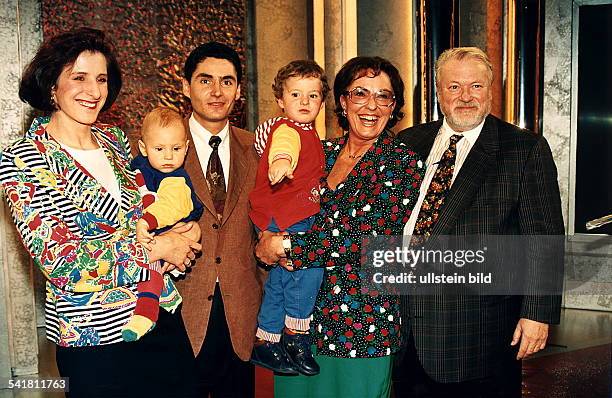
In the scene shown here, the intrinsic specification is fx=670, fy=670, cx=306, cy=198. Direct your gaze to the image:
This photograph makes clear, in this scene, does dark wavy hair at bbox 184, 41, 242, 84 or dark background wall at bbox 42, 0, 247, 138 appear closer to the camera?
dark wavy hair at bbox 184, 41, 242, 84

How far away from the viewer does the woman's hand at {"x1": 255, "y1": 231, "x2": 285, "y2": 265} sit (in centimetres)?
221

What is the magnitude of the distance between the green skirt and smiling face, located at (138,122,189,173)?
81cm

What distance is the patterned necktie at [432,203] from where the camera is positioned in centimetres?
225

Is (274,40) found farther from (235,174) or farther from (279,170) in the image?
(279,170)

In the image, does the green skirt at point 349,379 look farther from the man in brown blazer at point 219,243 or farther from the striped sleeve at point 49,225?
the striped sleeve at point 49,225

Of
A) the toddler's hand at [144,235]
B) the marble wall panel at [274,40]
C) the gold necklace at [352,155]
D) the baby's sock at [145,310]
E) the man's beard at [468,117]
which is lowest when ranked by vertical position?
the baby's sock at [145,310]

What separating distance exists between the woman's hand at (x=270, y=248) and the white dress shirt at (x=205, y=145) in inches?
9.5

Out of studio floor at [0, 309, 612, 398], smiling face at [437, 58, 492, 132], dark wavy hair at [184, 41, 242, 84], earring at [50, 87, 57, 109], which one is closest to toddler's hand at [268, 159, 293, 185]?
dark wavy hair at [184, 41, 242, 84]

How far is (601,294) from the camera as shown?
482 cm

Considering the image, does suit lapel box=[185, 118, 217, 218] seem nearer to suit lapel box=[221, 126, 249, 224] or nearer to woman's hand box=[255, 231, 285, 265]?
suit lapel box=[221, 126, 249, 224]

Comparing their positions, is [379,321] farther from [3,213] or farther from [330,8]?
[330,8]

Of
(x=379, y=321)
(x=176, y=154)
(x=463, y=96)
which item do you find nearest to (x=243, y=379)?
(x=379, y=321)

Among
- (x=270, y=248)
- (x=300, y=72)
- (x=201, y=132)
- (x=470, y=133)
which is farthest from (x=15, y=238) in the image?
(x=470, y=133)

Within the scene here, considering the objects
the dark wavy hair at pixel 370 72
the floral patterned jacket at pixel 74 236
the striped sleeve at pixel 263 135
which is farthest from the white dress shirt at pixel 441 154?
the floral patterned jacket at pixel 74 236
